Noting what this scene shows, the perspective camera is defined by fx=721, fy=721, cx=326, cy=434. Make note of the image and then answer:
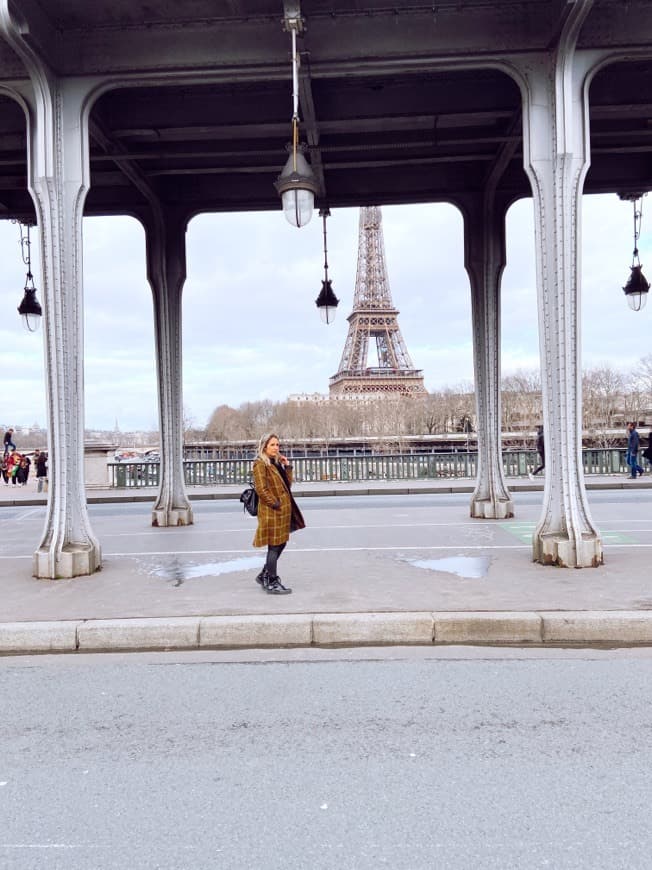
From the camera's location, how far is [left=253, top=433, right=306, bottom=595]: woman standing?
6.88 meters

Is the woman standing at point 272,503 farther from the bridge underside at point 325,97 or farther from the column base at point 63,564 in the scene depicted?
the bridge underside at point 325,97

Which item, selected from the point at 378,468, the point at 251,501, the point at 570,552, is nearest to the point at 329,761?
the point at 251,501

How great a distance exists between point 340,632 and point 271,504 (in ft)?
5.12

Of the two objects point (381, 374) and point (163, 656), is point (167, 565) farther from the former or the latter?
point (381, 374)

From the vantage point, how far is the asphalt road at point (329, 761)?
2.90 metres

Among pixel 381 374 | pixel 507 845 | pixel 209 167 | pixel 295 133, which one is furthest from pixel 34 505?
pixel 381 374

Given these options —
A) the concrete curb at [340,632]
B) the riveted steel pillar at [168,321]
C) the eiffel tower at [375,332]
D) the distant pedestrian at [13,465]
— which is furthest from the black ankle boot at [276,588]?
the eiffel tower at [375,332]

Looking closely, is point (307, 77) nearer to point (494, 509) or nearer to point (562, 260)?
point (562, 260)

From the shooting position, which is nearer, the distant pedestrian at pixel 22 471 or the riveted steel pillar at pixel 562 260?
the riveted steel pillar at pixel 562 260

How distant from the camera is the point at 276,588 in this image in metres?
7.02

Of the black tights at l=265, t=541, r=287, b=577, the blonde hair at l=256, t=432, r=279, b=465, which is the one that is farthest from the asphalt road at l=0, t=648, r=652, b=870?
the blonde hair at l=256, t=432, r=279, b=465

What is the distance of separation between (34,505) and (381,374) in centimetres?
7010

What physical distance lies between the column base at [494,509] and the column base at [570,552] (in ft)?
15.0

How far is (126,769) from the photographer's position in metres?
3.68
